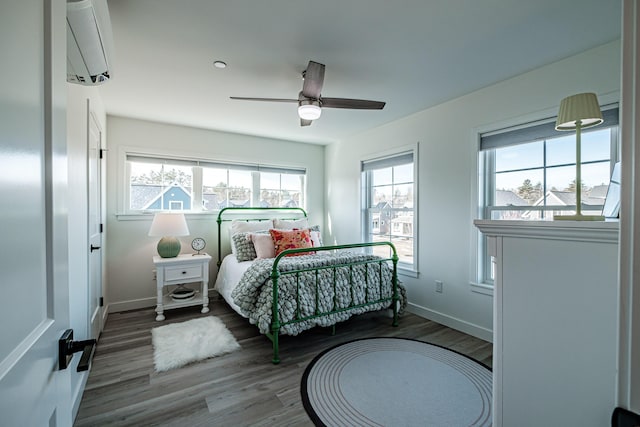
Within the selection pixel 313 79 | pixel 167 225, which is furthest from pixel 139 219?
pixel 313 79

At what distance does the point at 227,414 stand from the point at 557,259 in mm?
1890

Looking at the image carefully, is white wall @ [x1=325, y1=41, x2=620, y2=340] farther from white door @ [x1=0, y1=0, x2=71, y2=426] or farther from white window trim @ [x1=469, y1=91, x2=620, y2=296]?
white door @ [x1=0, y1=0, x2=71, y2=426]

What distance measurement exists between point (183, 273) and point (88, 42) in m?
2.63

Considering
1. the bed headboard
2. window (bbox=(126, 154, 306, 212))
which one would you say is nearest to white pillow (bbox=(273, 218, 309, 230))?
the bed headboard

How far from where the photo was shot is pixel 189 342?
8.71ft

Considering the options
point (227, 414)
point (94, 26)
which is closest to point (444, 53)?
point (94, 26)

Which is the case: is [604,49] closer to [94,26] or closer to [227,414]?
[94,26]

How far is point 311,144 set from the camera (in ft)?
16.2

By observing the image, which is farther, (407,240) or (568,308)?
(407,240)

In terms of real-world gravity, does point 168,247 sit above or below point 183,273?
above

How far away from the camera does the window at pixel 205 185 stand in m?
3.70

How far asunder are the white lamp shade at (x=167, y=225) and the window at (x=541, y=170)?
3.28 metres

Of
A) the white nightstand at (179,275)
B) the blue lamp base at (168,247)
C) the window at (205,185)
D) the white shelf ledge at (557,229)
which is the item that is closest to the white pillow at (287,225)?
the window at (205,185)

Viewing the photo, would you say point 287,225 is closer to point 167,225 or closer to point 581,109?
point 167,225
